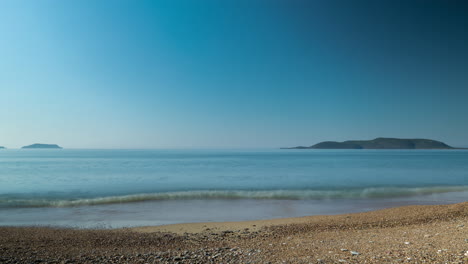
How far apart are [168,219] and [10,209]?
944 cm

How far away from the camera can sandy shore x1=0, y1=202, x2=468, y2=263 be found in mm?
5109

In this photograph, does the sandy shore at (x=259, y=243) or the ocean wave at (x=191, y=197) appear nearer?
the sandy shore at (x=259, y=243)

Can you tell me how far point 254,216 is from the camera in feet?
38.7

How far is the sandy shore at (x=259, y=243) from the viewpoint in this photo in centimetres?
511

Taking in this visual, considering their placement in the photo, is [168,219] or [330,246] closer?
[330,246]

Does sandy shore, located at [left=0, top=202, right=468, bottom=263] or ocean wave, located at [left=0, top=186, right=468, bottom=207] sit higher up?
sandy shore, located at [left=0, top=202, right=468, bottom=263]

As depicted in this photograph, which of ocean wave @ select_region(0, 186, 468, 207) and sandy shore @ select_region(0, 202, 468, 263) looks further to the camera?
ocean wave @ select_region(0, 186, 468, 207)

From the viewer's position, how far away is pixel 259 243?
6695 mm

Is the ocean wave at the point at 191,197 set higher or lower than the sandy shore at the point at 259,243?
lower

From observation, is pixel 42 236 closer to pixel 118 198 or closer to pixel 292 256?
pixel 292 256

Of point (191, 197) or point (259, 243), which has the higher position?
point (259, 243)

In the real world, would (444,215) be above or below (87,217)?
above

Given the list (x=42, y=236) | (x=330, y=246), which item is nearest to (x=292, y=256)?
(x=330, y=246)

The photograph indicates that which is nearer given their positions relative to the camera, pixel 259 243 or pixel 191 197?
pixel 259 243
